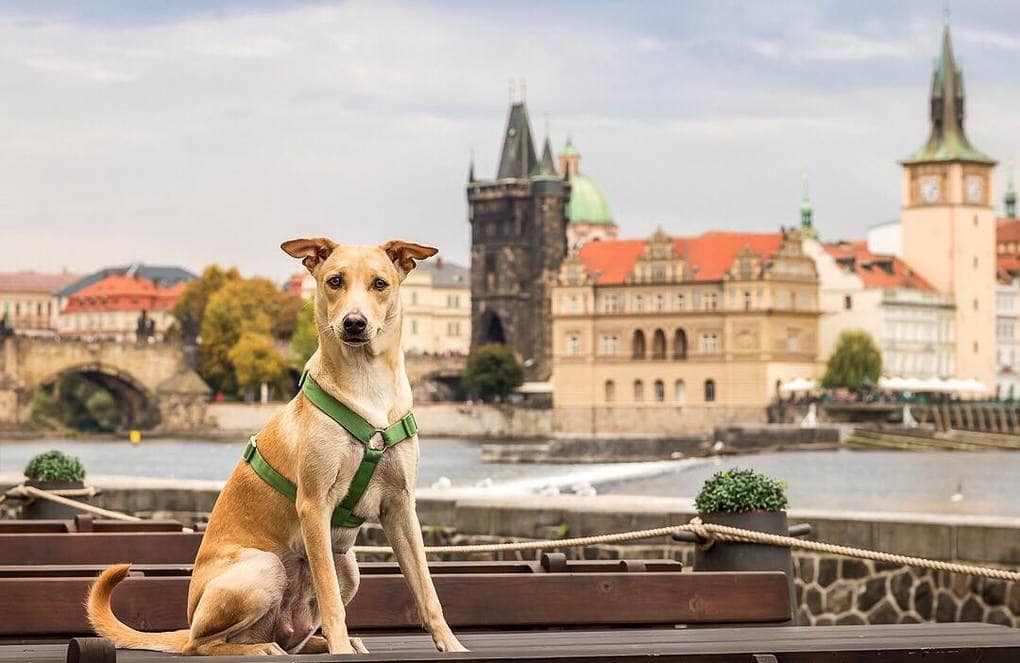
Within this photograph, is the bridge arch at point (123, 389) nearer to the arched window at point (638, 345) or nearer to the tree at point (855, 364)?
the arched window at point (638, 345)

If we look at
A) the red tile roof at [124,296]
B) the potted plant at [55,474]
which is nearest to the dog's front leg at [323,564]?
the potted plant at [55,474]

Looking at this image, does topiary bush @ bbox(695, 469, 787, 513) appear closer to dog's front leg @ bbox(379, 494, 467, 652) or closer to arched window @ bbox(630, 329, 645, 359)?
dog's front leg @ bbox(379, 494, 467, 652)

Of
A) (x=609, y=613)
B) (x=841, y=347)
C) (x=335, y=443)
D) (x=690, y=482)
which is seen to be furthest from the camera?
(x=841, y=347)

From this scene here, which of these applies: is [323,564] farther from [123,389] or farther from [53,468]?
[123,389]

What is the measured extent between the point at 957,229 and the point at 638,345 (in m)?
17.8

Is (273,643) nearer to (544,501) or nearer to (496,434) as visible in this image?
(544,501)

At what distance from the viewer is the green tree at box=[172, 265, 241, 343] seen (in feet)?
379

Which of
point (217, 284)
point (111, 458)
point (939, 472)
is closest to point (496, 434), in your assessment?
point (217, 284)

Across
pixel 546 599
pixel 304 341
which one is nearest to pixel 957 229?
pixel 304 341

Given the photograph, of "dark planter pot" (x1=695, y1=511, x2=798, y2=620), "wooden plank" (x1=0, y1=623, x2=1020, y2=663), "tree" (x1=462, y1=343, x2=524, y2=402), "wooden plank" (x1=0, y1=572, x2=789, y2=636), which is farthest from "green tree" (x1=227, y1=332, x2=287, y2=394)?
"wooden plank" (x1=0, y1=623, x2=1020, y2=663)

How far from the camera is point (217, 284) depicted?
115m

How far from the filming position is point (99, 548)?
7047 mm

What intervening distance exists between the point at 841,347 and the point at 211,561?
101m

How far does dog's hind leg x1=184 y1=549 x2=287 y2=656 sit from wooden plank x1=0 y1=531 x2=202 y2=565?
2.40 m
